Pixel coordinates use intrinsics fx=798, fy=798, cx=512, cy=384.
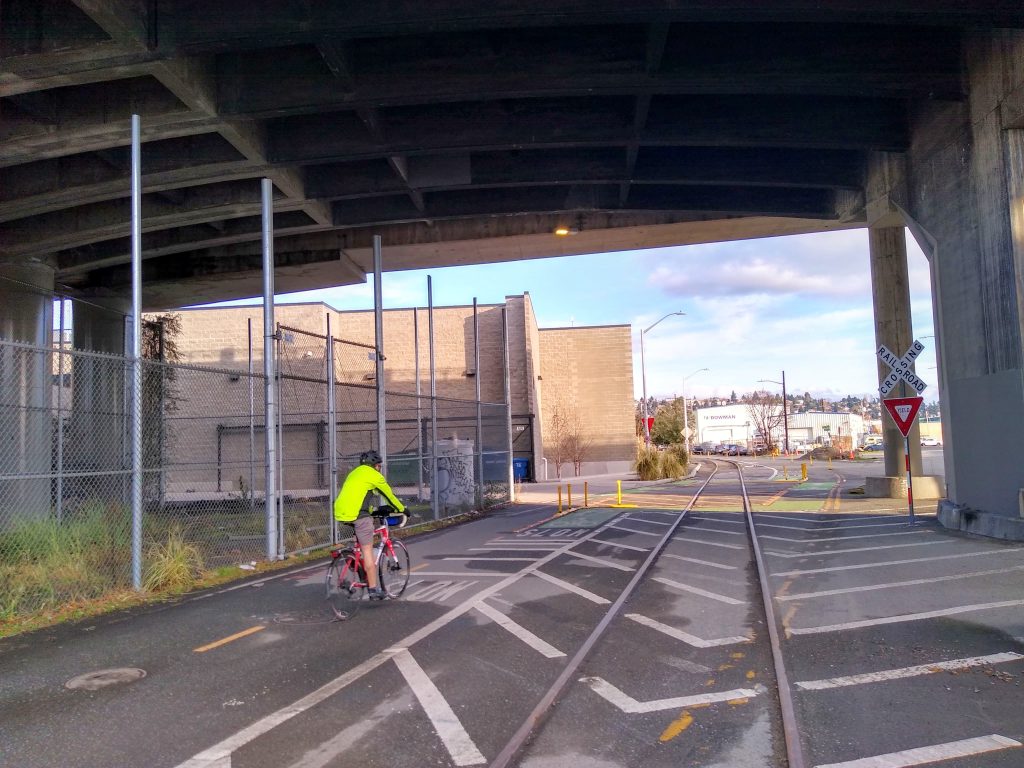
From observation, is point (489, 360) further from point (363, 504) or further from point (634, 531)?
point (363, 504)

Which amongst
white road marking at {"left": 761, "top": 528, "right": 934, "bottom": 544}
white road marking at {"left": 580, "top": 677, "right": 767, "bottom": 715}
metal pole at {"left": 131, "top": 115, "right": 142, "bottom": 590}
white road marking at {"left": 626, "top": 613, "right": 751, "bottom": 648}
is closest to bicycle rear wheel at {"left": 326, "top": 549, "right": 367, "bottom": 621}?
metal pole at {"left": 131, "top": 115, "right": 142, "bottom": 590}

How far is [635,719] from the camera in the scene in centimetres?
537

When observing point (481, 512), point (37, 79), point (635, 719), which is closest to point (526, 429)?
point (481, 512)

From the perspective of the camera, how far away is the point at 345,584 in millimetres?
8781

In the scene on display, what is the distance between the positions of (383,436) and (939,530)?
1093cm

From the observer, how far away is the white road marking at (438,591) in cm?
957

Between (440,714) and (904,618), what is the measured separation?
527cm

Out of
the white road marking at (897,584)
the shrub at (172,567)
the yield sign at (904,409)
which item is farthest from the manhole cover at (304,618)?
the yield sign at (904,409)

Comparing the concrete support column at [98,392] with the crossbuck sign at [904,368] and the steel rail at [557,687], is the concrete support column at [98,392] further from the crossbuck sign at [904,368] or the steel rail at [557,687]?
the crossbuck sign at [904,368]

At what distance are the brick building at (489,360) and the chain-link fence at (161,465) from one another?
1.08 meters

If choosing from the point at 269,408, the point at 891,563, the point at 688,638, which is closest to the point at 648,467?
the point at 891,563

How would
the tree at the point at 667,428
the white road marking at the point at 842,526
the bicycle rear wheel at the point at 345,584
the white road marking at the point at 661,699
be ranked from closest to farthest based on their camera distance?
the white road marking at the point at 661,699, the bicycle rear wheel at the point at 345,584, the white road marking at the point at 842,526, the tree at the point at 667,428

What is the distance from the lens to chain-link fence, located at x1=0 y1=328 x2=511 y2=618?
33.8 ft

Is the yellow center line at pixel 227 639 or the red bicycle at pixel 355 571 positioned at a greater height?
the red bicycle at pixel 355 571
